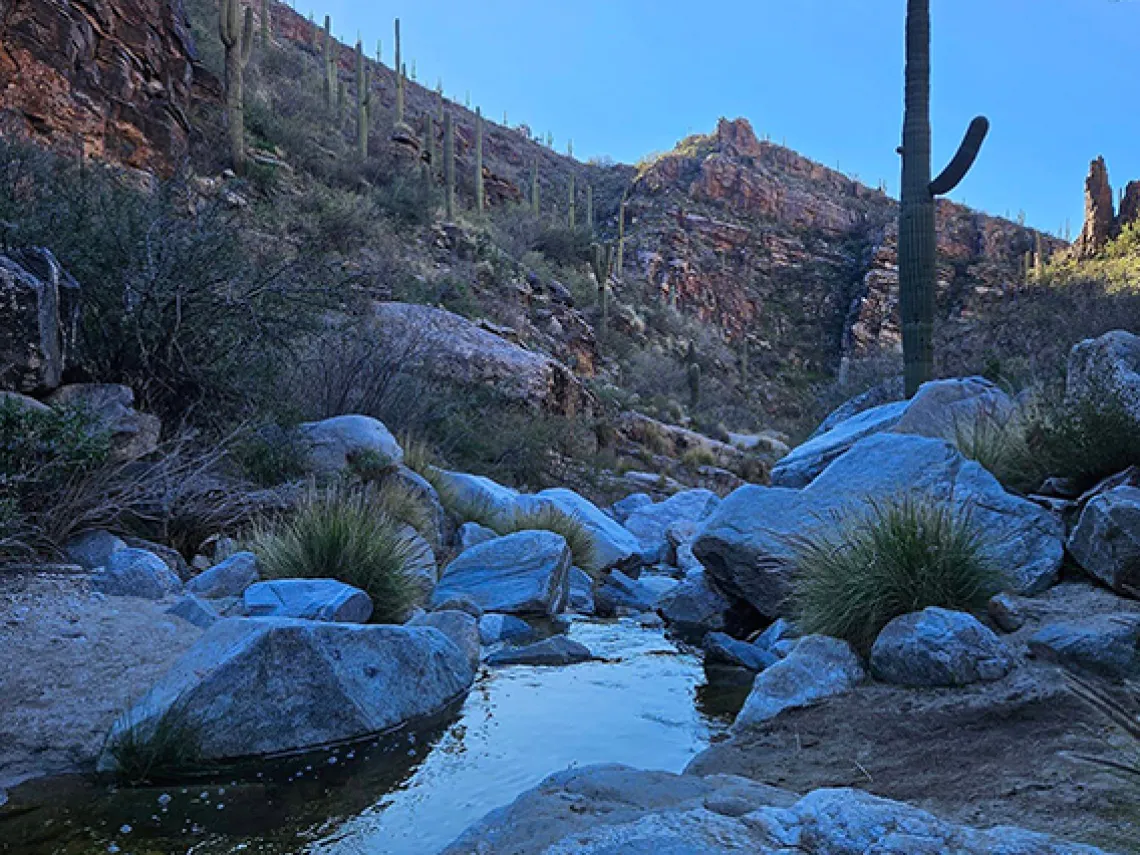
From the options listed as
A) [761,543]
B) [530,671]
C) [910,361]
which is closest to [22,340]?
[530,671]

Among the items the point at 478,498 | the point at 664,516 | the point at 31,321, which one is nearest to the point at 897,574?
the point at 31,321

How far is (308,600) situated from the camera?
14.6ft

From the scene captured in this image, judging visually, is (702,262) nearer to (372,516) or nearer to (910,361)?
(910,361)

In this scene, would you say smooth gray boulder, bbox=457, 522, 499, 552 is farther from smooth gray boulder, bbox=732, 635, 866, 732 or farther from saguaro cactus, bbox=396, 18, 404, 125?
saguaro cactus, bbox=396, 18, 404, 125

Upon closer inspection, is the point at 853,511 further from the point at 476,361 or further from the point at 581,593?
the point at 476,361

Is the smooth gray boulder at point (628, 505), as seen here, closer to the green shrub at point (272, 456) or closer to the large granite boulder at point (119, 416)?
the green shrub at point (272, 456)

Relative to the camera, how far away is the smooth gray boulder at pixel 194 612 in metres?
4.14

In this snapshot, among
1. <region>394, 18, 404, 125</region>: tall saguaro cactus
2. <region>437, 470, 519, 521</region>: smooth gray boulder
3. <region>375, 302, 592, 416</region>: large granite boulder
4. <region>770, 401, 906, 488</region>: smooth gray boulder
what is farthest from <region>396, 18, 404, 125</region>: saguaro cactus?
<region>770, 401, 906, 488</region>: smooth gray boulder

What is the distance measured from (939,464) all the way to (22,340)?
570 centimetres

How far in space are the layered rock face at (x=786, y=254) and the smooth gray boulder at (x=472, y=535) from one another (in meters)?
25.5

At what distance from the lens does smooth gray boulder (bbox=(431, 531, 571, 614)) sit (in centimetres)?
602

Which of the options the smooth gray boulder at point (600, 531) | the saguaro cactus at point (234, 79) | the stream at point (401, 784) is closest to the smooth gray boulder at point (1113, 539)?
the stream at point (401, 784)

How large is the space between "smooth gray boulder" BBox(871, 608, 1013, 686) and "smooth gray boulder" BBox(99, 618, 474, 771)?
201cm

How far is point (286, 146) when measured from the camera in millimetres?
20328
